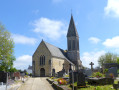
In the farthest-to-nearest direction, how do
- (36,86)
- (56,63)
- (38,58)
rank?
1. (56,63)
2. (38,58)
3. (36,86)

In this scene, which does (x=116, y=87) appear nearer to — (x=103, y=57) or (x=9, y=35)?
(x=9, y=35)

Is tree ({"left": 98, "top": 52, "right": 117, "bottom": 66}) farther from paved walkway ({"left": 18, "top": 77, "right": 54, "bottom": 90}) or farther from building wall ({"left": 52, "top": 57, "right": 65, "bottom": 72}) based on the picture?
paved walkway ({"left": 18, "top": 77, "right": 54, "bottom": 90})

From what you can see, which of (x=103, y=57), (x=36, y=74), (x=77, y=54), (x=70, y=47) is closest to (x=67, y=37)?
(x=70, y=47)

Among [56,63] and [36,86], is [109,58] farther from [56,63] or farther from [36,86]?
[36,86]

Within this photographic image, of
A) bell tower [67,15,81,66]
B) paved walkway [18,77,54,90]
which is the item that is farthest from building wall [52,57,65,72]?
paved walkway [18,77,54,90]

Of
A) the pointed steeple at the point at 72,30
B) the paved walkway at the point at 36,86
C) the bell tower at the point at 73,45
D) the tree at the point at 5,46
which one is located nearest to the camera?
the paved walkway at the point at 36,86

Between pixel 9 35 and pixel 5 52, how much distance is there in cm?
349

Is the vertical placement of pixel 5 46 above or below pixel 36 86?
above

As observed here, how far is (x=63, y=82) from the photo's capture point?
43.3ft

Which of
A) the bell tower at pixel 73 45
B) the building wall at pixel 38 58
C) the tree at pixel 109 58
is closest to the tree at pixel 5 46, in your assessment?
the building wall at pixel 38 58

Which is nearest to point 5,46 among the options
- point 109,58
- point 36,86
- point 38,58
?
point 38,58

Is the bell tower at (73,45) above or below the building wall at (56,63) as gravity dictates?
above

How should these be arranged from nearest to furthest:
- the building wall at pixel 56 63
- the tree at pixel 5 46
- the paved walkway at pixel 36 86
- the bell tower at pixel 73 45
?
1. the paved walkway at pixel 36 86
2. the tree at pixel 5 46
3. the building wall at pixel 56 63
4. the bell tower at pixel 73 45

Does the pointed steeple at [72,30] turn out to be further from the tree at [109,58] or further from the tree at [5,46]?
the tree at [5,46]
